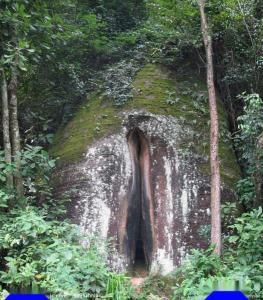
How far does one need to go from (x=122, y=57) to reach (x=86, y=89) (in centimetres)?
116

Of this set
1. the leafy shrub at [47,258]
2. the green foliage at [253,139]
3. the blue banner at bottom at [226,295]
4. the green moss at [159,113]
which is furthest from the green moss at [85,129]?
the blue banner at bottom at [226,295]

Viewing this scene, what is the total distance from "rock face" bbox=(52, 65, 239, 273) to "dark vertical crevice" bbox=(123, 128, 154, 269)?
0.02 meters

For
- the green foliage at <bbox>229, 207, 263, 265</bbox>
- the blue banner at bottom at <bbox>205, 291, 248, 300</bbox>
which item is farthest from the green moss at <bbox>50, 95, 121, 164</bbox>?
the blue banner at bottom at <bbox>205, 291, 248, 300</bbox>

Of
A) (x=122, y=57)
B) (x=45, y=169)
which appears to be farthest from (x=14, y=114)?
(x=122, y=57)

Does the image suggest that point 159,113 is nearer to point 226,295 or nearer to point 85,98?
point 85,98

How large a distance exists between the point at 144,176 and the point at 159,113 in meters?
1.19

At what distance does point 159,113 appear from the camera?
25.9 feet

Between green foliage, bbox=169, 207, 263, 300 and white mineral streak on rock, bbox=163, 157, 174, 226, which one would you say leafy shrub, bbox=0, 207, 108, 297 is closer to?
green foliage, bbox=169, 207, 263, 300

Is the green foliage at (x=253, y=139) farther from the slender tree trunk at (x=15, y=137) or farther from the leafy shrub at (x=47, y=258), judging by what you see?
the slender tree trunk at (x=15, y=137)

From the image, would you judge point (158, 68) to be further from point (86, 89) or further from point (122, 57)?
point (86, 89)

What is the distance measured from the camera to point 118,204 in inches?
287

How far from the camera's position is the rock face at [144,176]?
714cm

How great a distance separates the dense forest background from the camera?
198 inches

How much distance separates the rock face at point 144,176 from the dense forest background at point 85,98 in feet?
1.12
